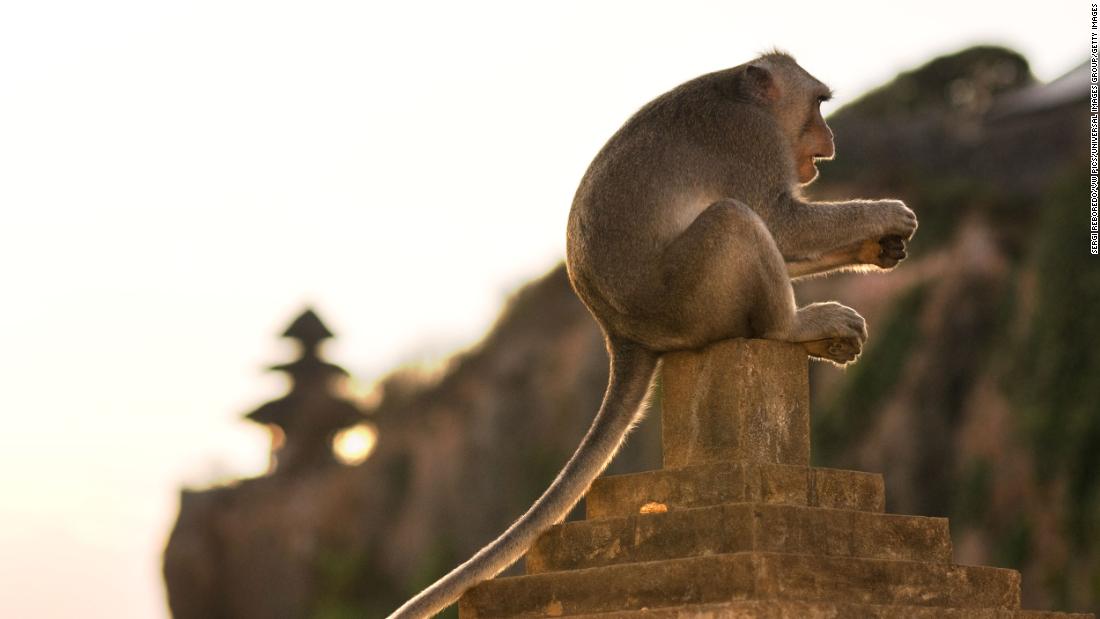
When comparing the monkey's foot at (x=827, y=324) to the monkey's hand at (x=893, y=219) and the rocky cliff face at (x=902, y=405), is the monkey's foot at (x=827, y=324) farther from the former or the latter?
the rocky cliff face at (x=902, y=405)

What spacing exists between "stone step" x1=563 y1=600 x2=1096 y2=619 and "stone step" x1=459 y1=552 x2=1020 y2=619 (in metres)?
0.05

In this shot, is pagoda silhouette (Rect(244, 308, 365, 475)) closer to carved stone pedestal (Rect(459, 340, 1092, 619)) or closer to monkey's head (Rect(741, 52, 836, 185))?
carved stone pedestal (Rect(459, 340, 1092, 619))

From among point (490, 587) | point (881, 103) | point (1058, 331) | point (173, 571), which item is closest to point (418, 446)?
point (173, 571)

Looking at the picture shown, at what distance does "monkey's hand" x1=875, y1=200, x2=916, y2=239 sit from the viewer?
814 cm

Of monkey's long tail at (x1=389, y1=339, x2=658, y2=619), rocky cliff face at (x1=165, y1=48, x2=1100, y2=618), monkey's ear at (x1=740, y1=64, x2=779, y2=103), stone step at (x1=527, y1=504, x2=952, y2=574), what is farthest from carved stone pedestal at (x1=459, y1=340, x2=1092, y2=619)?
rocky cliff face at (x1=165, y1=48, x2=1100, y2=618)

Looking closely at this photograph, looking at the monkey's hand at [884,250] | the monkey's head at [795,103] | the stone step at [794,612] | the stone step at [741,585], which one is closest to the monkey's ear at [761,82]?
the monkey's head at [795,103]

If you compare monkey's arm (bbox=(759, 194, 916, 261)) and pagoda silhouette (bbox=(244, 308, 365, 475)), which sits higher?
pagoda silhouette (bbox=(244, 308, 365, 475))

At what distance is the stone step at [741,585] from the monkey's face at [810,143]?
75.4 inches

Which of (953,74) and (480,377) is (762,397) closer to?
(480,377)

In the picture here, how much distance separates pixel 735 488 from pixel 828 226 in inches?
50.5

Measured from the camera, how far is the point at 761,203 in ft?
26.4

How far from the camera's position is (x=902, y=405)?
76.4ft

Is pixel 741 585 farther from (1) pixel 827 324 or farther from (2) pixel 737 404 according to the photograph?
(1) pixel 827 324

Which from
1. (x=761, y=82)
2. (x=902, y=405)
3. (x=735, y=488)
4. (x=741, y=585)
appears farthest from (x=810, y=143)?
(x=902, y=405)
